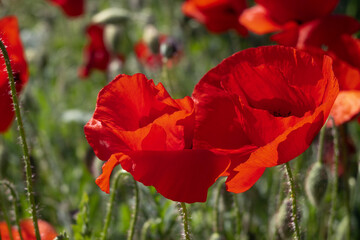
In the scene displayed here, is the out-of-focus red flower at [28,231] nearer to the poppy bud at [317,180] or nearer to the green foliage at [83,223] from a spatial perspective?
the green foliage at [83,223]

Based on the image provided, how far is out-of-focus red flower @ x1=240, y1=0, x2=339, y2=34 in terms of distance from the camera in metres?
1.34

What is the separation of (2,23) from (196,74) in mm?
1452

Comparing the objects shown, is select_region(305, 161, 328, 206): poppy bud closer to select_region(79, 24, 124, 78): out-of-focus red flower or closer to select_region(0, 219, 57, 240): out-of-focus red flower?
select_region(0, 219, 57, 240): out-of-focus red flower

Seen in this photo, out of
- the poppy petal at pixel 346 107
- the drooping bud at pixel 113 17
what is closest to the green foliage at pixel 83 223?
the poppy petal at pixel 346 107

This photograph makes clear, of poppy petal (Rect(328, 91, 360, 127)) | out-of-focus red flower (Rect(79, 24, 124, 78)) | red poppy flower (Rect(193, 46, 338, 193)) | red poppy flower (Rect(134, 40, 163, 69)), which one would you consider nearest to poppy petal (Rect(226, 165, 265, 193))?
red poppy flower (Rect(193, 46, 338, 193))

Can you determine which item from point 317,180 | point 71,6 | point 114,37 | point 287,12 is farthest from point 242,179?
point 71,6

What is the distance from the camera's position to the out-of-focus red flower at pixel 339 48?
101cm

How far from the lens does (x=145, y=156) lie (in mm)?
702

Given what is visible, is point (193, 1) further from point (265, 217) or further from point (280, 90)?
point (280, 90)

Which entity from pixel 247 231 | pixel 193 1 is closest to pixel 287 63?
pixel 247 231

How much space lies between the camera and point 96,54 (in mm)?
2432

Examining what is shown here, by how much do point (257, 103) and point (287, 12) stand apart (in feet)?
2.04

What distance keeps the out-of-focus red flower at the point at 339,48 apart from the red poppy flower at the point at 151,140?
0.75ft

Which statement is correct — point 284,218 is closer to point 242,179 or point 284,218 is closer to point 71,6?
point 242,179
